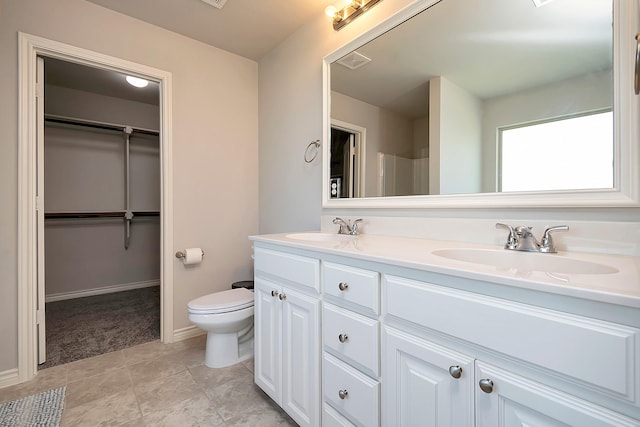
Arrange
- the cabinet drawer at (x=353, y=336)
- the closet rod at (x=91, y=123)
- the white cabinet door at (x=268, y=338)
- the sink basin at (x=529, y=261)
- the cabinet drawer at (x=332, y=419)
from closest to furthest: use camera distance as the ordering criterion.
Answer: the sink basin at (x=529, y=261)
the cabinet drawer at (x=353, y=336)
the cabinet drawer at (x=332, y=419)
the white cabinet door at (x=268, y=338)
the closet rod at (x=91, y=123)

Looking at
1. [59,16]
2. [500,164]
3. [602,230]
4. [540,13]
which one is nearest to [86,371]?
[59,16]

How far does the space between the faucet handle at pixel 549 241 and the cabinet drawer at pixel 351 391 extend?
71cm

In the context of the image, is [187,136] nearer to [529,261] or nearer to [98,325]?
[98,325]

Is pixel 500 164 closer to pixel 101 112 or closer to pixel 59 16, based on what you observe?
pixel 59 16

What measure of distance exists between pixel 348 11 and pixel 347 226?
128 centimetres

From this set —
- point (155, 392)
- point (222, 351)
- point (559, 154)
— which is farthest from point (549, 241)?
point (155, 392)

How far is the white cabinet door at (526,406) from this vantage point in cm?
52

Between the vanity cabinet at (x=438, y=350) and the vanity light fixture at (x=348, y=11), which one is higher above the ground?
the vanity light fixture at (x=348, y=11)

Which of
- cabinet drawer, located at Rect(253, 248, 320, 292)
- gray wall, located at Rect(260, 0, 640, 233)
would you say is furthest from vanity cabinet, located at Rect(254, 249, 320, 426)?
gray wall, located at Rect(260, 0, 640, 233)

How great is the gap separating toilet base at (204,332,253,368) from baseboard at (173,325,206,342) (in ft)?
1.45

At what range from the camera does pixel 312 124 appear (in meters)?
1.98

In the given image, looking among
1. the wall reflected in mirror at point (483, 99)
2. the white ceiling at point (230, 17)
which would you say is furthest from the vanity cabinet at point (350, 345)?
the white ceiling at point (230, 17)

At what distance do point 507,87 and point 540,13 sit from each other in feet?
0.81

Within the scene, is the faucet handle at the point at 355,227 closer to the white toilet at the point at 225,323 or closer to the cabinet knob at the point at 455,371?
the white toilet at the point at 225,323
